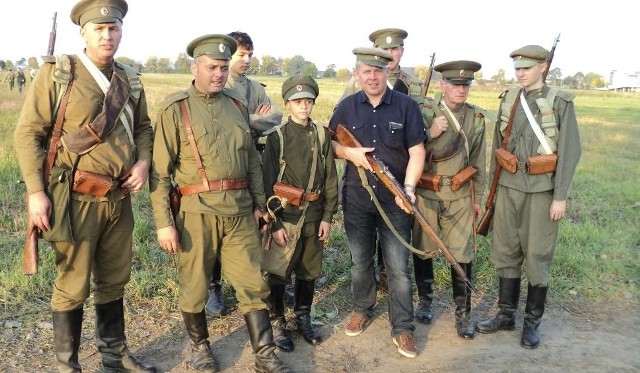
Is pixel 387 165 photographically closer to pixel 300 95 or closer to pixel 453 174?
pixel 453 174

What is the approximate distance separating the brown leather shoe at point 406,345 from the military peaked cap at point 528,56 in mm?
2652

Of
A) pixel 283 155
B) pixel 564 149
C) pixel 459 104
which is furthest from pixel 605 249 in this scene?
pixel 283 155

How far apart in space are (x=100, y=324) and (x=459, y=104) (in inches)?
145

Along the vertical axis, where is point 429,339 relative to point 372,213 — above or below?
below

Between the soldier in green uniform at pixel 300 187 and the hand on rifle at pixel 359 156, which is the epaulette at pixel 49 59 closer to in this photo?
the soldier in green uniform at pixel 300 187

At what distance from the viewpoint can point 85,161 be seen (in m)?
3.61

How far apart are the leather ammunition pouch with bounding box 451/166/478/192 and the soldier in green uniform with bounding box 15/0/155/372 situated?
2.75 metres

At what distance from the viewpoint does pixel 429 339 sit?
495 centimetres

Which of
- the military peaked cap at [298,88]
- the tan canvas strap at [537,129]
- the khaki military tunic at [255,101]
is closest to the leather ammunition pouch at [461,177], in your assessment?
the tan canvas strap at [537,129]

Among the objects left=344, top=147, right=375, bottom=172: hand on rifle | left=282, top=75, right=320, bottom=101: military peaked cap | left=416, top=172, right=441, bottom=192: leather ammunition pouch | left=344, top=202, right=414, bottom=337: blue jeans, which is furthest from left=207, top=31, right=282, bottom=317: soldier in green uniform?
left=416, top=172, right=441, bottom=192: leather ammunition pouch

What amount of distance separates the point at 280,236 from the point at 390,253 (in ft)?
3.30

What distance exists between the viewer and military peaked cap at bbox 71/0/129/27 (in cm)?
356

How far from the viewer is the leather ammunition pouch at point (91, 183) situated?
356cm

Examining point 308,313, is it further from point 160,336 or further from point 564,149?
point 564,149
